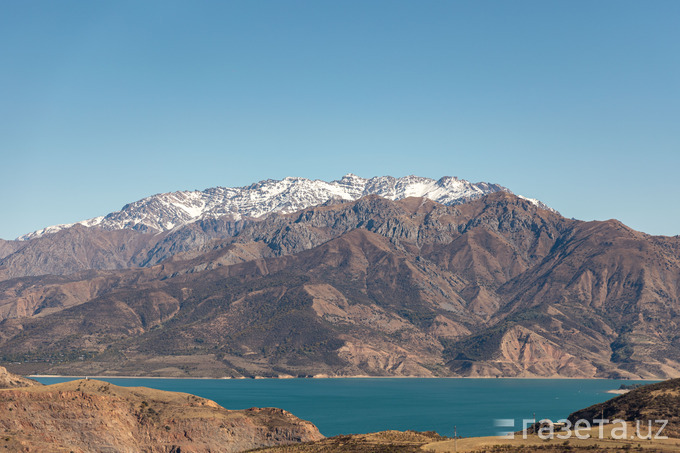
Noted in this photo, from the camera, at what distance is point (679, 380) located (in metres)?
194

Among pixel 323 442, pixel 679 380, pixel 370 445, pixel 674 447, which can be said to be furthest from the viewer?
pixel 679 380

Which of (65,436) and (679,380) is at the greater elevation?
(679,380)

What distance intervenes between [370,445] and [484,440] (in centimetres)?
2117

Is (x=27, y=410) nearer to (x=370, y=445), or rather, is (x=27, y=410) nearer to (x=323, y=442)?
(x=323, y=442)

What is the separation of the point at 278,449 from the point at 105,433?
54.2 meters

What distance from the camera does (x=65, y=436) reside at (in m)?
196

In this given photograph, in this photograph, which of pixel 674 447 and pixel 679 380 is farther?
pixel 679 380

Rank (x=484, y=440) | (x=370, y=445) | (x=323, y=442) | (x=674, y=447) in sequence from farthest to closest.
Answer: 1. (x=323, y=442)
2. (x=370, y=445)
3. (x=484, y=440)
4. (x=674, y=447)

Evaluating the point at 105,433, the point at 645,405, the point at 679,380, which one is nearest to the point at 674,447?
the point at 645,405

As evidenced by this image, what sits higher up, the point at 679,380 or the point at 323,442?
the point at 679,380

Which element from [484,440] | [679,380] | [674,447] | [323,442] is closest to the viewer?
[674,447]

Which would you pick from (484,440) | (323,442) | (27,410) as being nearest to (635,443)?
(484,440)

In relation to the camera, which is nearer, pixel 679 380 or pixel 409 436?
pixel 409 436

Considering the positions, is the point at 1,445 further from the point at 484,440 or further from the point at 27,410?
the point at 484,440
